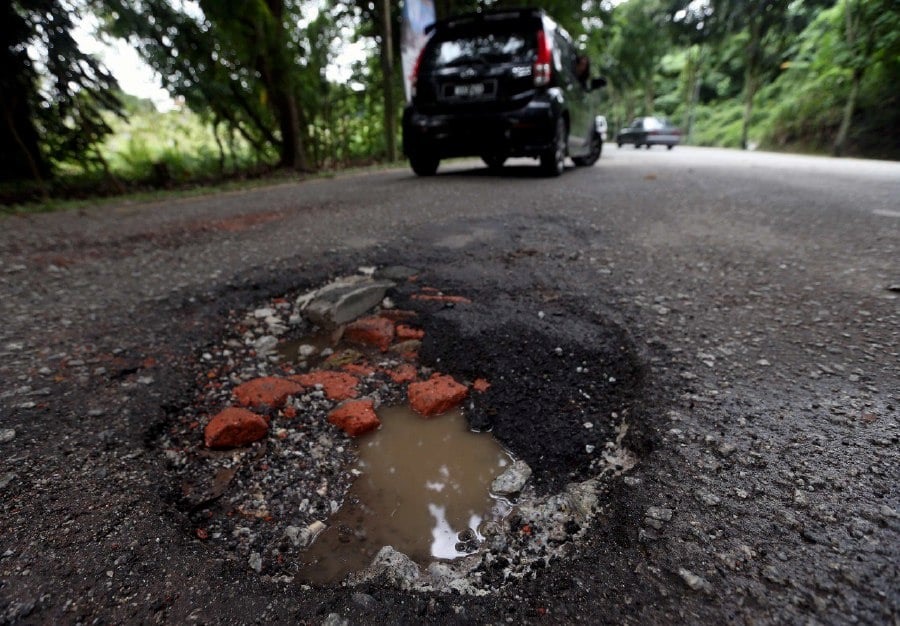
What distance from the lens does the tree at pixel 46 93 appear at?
5082mm

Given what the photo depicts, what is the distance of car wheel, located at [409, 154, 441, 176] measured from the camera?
6324 millimetres

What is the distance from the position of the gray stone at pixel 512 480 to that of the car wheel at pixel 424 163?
5369 mm

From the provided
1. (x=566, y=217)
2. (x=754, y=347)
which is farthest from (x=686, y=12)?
(x=754, y=347)

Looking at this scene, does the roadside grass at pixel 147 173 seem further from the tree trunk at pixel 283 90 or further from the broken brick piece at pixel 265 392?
the broken brick piece at pixel 265 392

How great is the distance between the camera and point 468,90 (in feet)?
17.2

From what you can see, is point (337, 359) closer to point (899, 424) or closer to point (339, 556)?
point (339, 556)

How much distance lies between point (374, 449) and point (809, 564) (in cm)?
116

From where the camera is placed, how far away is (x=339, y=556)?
120 cm

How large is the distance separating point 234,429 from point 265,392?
25 centimetres

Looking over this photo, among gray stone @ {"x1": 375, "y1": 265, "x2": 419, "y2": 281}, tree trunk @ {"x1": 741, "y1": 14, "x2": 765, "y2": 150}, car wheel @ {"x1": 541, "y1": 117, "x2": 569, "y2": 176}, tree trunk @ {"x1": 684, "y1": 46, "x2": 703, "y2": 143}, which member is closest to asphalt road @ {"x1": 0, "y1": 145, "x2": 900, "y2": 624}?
gray stone @ {"x1": 375, "y1": 265, "x2": 419, "y2": 281}

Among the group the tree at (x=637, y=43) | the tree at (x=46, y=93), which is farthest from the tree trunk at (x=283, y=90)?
the tree at (x=637, y=43)

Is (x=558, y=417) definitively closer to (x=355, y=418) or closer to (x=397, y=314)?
(x=355, y=418)

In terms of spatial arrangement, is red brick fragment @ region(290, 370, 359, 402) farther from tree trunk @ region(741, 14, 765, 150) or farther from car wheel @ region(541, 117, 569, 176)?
tree trunk @ region(741, 14, 765, 150)

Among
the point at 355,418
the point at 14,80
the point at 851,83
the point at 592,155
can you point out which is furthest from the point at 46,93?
the point at 851,83
